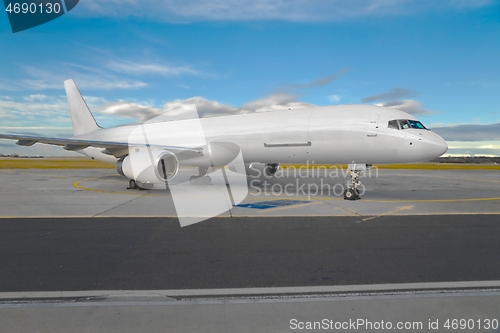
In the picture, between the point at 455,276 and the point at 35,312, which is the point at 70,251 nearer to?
the point at 35,312

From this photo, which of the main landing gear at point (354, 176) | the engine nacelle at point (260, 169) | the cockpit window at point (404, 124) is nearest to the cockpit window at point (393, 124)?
the cockpit window at point (404, 124)

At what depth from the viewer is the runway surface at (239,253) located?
14.6ft

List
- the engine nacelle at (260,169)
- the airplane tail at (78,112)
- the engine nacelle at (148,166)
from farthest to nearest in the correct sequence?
the airplane tail at (78,112) → the engine nacelle at (260,169) → the engine nacelle at (148,166)

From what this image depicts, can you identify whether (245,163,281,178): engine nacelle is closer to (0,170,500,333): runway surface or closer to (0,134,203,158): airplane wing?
(0,134,203,158): airplane wing

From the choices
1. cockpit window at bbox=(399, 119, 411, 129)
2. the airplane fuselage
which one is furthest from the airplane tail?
cockpit window at bbox=(399, 119, 411, 129)

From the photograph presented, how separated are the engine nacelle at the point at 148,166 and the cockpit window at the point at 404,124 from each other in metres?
8.63

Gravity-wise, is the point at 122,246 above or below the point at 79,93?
below

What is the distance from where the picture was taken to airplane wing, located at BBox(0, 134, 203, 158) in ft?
47.4

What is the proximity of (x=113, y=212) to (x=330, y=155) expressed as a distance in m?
7.76

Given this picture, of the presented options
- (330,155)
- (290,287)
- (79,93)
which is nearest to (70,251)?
(290,287)

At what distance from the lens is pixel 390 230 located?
750 centimetres

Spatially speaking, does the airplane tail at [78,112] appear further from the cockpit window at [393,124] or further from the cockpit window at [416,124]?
the cockpit window at [416,124]

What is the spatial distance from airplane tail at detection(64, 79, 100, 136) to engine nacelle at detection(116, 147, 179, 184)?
10.3 meters

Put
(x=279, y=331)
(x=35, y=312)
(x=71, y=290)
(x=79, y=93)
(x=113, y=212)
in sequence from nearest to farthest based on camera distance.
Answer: (x=279, y=331), (x=35, y=312), (x=71, y=290), (x=113, y=212), (x=79, y=93)
